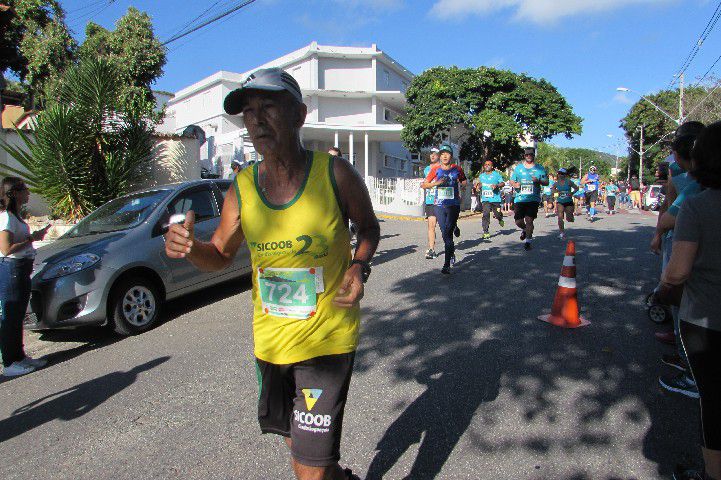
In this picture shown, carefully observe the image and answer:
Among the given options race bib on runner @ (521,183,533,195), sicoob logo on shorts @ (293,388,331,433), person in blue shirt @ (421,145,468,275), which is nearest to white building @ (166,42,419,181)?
race bib on runner @ (521,183,533,195)

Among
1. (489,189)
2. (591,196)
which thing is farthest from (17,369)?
(591,196)

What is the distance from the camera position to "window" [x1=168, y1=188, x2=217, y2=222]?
6.41 meters

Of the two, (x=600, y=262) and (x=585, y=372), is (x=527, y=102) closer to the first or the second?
(x=600, y=262)

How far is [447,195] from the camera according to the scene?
25.3ft

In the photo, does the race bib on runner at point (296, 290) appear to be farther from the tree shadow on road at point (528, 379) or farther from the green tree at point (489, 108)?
the green tree at point (489, 108)

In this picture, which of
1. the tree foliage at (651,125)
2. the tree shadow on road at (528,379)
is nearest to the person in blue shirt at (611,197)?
the tree shadow on road at (528,379)

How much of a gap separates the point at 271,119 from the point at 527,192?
826 cm

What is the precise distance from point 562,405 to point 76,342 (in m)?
5.18

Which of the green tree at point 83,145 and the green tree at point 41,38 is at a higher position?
the green tree at point 41,38

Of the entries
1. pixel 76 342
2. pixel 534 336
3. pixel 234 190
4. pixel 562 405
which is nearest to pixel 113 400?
pixel 76 342

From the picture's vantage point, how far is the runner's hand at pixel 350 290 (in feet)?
6.01

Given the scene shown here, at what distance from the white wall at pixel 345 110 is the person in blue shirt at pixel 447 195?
23279mm

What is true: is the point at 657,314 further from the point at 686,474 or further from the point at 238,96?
the point at 238,96

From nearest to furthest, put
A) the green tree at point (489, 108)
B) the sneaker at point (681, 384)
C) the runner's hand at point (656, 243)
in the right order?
1. the sneaker at point (681, 384)
2. the runner's hand at point (656, 243)
3. the green tree at point (489, 108)
